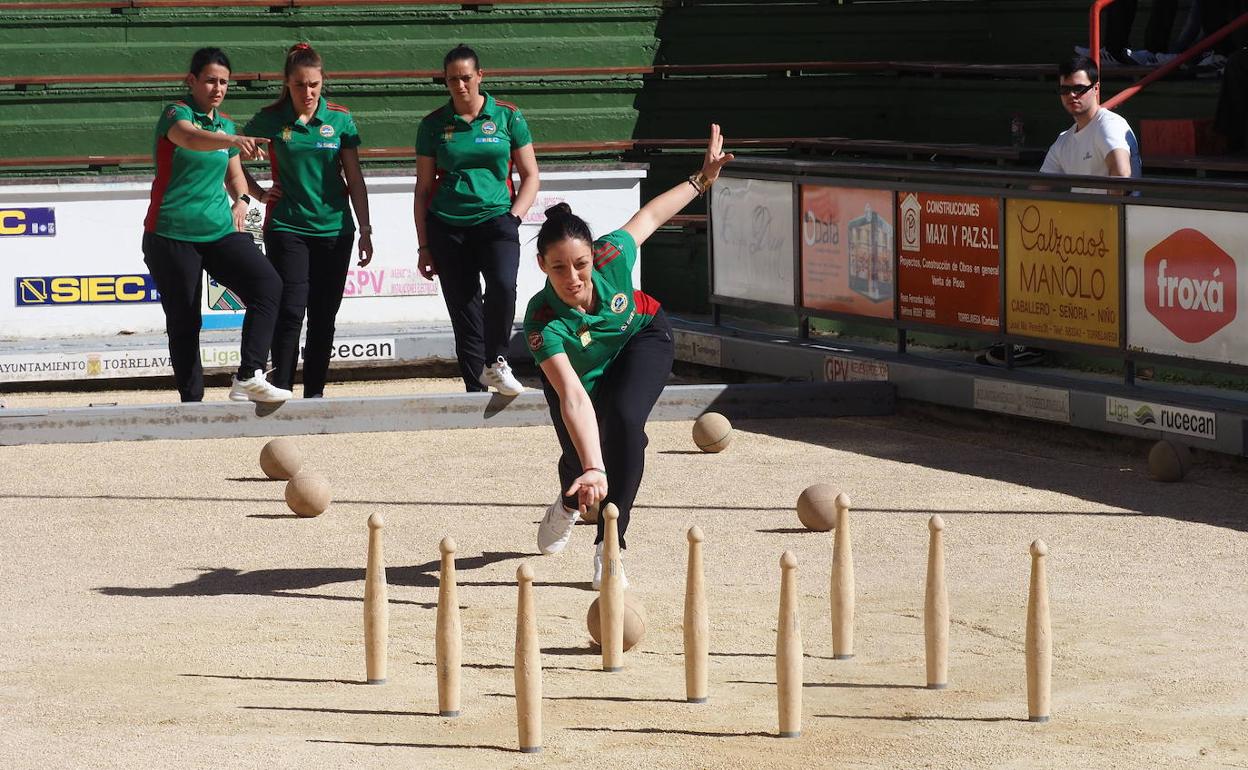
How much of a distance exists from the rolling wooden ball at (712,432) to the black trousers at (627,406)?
346 centimetres

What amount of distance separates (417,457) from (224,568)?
3.05 m

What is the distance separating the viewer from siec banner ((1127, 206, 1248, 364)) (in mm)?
10734

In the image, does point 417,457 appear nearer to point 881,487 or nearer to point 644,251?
point 881,487

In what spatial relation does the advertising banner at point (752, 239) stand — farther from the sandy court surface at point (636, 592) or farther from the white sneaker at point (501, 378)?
the white sneaker at point (501, 378)

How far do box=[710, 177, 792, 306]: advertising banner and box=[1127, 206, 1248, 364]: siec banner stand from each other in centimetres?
333

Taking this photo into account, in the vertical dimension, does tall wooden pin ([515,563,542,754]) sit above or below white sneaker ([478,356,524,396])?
above

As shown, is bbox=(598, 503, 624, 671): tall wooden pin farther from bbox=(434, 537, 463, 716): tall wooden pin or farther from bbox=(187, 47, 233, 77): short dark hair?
bbox=(187, 47, 233, 77): short dark hair

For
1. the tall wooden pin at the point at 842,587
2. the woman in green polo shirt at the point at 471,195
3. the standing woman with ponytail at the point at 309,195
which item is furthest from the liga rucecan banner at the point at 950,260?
the tall wooden pin at the point at 842,587

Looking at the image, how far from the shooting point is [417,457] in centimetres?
1198

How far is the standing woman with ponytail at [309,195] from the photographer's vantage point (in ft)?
39.1

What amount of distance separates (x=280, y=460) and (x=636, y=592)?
3423mm

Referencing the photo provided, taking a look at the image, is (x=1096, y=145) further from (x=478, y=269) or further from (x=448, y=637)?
(x=448, y=637)

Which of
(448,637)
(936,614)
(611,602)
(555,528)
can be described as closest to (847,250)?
(555,528)

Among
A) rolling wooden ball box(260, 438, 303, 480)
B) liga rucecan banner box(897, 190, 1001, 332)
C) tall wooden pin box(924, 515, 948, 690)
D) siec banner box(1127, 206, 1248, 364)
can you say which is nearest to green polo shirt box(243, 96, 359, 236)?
rolling wooden ball box(260, 438, 303, 480)
